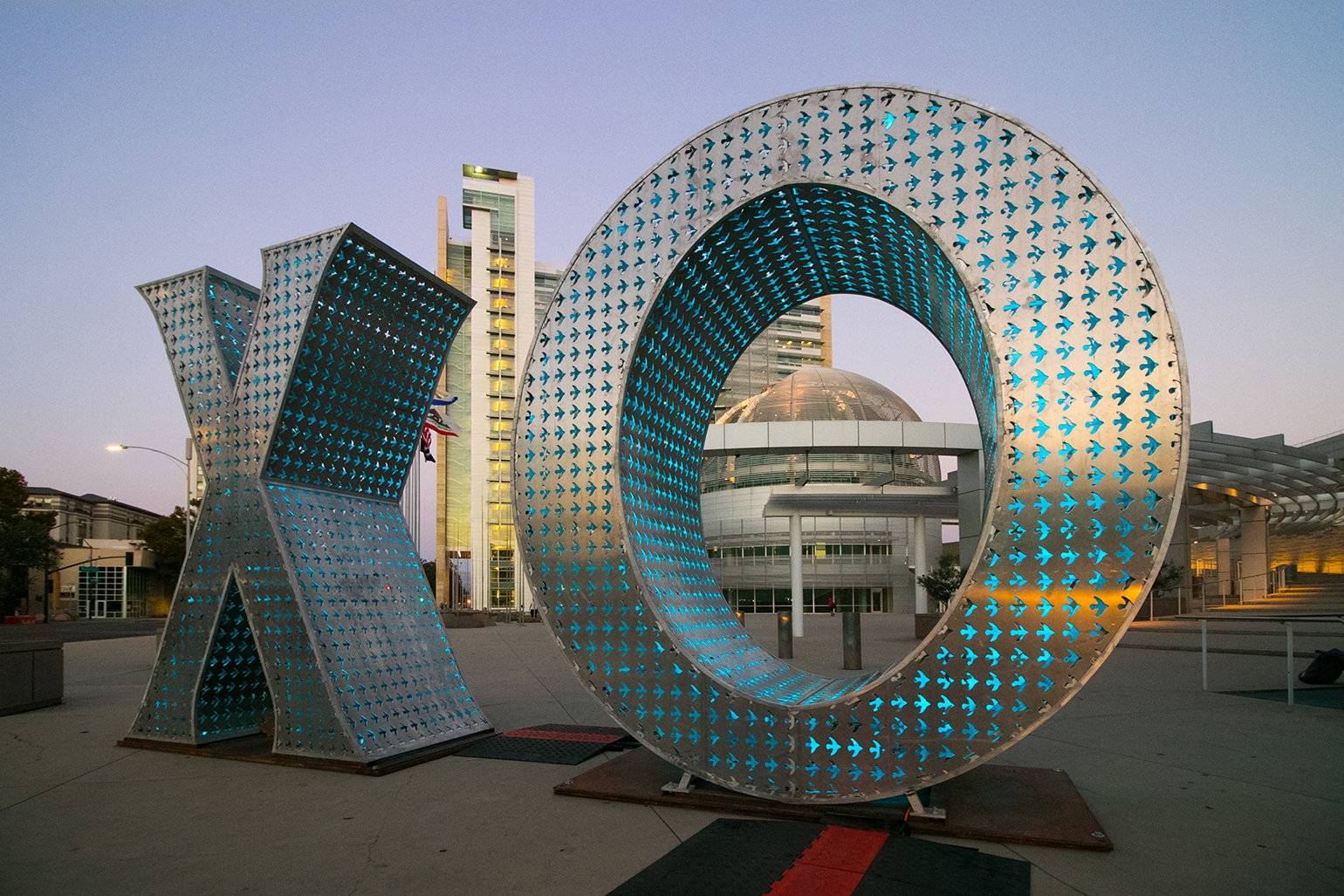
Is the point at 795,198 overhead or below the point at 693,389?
overhead

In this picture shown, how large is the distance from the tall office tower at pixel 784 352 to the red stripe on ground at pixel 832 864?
6500cm

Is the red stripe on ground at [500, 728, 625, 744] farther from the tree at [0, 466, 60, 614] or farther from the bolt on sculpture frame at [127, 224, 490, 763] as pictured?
the tree at [0, 466, 60, 614]

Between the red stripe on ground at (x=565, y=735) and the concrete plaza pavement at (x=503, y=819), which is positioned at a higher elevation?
the concrete plaza pavement at (x=503, y=819)

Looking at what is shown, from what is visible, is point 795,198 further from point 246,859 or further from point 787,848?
point 246,859

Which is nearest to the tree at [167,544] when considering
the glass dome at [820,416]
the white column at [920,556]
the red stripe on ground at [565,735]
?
the glass dome at [820,416]

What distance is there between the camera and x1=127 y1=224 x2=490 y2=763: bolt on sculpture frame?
284 inches

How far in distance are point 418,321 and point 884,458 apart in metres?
42.1

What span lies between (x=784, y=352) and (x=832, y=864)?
72.9 m

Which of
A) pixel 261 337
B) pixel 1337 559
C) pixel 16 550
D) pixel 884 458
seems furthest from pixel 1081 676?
pixel 16 550

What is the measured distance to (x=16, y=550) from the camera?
44.3m

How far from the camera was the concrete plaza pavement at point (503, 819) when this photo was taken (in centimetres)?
441

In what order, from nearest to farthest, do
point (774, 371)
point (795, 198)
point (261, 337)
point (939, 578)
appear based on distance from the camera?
point (795, 198), point (261, 337), point (939, 578), point (774, 371)

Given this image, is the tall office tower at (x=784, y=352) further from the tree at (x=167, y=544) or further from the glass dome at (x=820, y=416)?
the tree at (x=167, y=544)

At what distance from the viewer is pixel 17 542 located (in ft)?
147
